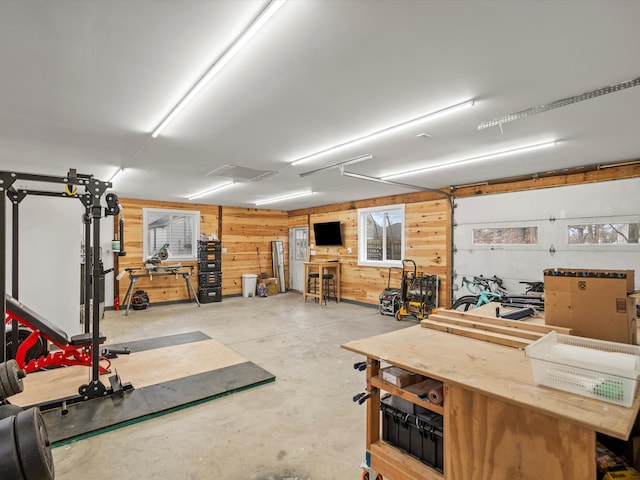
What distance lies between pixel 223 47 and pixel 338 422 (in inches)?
111

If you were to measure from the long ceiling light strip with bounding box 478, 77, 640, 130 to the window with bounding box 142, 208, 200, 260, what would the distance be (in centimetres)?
730

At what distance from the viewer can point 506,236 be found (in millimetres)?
5270

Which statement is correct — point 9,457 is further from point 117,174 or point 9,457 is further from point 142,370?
point 117,174

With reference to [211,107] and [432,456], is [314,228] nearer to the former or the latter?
[211,107]

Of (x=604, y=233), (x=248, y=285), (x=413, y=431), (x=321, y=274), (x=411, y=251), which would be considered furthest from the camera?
(x=248, y=285)

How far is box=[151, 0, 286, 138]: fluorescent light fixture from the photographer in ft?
4.89

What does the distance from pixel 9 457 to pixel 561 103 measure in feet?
11.6

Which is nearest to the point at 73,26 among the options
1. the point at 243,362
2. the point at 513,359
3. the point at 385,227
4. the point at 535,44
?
the point at 535,44

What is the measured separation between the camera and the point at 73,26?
1.62 meters

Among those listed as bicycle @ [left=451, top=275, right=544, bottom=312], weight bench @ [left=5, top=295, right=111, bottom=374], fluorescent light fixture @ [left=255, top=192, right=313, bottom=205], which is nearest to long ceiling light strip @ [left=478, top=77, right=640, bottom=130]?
bicycle @ [left=451, top=275, right=544, bottom=312]

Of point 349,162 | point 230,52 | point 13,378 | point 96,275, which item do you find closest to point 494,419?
point 13,378

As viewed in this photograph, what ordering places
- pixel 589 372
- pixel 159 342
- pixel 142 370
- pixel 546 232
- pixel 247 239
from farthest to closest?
pixel 247 239, pixel 546 232, pixel 159 342, pixel 142 370, pixel 589 372

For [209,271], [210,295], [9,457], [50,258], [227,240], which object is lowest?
[210,295]

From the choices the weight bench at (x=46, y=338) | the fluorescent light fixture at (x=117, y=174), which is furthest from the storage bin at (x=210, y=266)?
→ the weight bench at (x=46, y=338)
